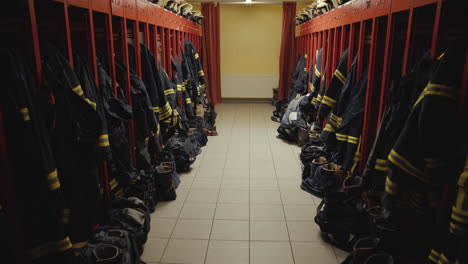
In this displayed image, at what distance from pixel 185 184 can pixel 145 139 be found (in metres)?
0.90

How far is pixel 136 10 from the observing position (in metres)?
3.28

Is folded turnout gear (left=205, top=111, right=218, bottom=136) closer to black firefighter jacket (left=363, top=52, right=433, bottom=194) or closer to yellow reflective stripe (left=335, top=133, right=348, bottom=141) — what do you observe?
yellow reflective stripe (left=335, top=133, right=348, bottom=141)

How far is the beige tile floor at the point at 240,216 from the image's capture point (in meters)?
2.59

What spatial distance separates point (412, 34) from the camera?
87.0 inches

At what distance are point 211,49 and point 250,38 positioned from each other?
115 cm

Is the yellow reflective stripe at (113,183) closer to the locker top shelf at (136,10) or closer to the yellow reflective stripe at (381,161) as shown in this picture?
the locker top shelf at (136,10)

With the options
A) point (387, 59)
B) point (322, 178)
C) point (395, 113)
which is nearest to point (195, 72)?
point (322, 178)

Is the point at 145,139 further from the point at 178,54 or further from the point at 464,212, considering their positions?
the point at 464,212

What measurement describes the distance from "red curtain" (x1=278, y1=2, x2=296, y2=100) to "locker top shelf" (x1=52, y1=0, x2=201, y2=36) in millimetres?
4095

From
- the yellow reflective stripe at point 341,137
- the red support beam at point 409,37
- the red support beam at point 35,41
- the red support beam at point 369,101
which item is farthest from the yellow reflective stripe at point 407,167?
the red support beam at point 35,41

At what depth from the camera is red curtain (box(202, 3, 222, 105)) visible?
8.80 meters

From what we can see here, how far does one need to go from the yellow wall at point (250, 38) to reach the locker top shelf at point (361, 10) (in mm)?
4080

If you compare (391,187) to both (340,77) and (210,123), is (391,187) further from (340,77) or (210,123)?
(210,123)

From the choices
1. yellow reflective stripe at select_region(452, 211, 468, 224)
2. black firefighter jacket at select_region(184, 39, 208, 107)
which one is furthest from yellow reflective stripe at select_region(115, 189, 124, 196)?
black firefighter jacket at select_region(184, 39, 208, 107)
